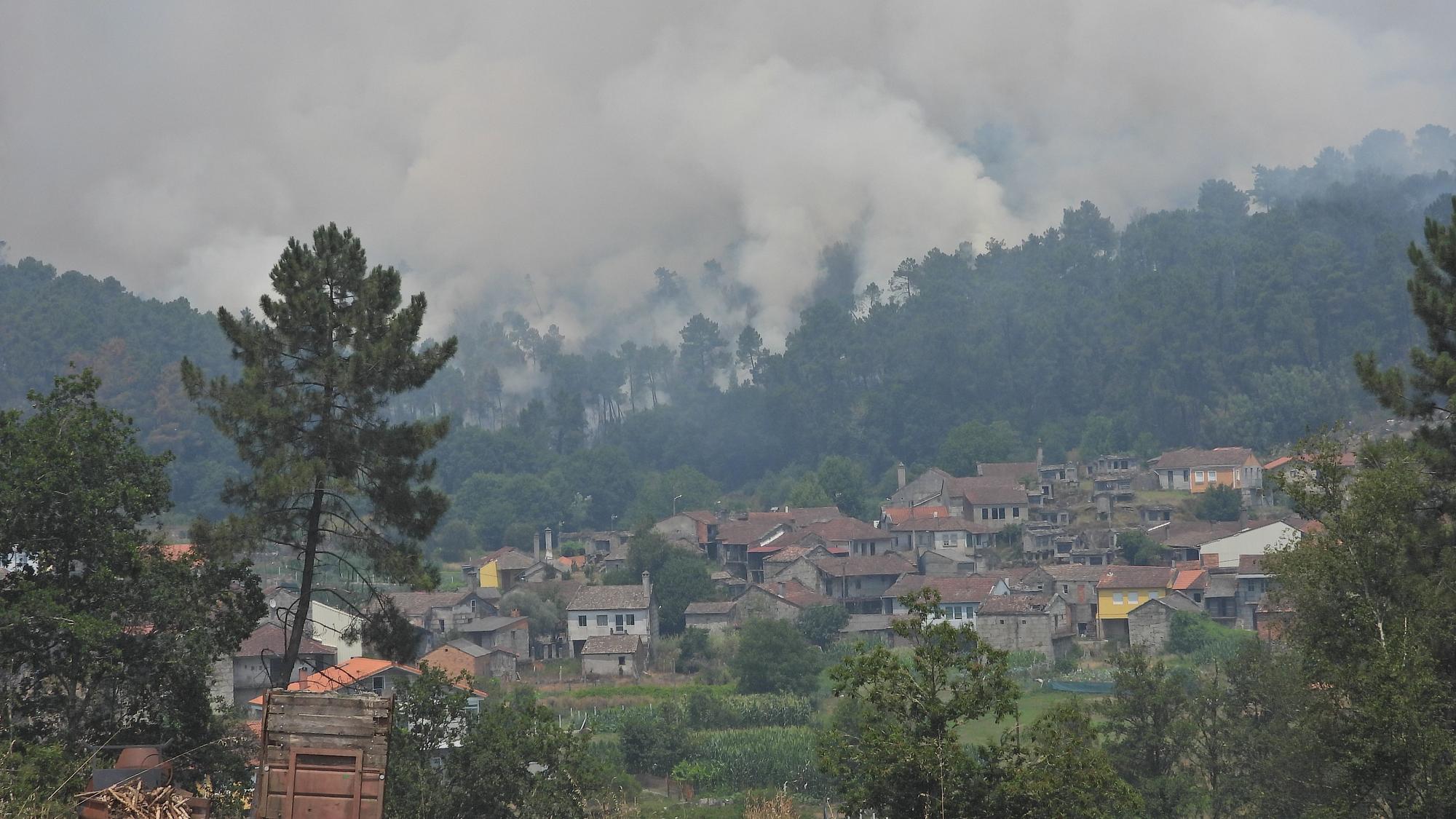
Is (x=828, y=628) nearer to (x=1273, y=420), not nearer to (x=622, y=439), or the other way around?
(x=1273, y=420)

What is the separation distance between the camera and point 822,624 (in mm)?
56094

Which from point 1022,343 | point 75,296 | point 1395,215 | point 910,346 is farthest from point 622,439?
point 1395,215

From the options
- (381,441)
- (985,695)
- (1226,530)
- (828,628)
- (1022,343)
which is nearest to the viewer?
(985,695)

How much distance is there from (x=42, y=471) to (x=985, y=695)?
11.5m

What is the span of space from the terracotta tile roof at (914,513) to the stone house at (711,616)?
48.5 ft

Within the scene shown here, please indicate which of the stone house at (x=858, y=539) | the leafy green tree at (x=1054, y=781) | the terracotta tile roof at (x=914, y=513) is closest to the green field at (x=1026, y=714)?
the leafy green tree at (x=1054, y=781)

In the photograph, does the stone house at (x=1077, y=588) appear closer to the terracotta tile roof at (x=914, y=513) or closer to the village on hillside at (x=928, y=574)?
the village on hillside at (x=928, y=574)

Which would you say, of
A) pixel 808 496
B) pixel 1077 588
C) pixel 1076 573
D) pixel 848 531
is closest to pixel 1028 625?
pixel 1077 588

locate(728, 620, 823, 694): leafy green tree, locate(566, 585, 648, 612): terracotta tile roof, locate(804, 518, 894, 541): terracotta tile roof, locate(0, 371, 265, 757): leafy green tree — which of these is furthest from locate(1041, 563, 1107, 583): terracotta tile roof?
locate(0, 371, 265, 757): leafy green tree

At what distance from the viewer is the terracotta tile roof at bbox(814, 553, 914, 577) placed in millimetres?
62509

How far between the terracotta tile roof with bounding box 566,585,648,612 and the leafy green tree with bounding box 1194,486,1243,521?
2961 cm

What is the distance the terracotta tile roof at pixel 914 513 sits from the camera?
69.9 m

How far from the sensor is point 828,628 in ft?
184

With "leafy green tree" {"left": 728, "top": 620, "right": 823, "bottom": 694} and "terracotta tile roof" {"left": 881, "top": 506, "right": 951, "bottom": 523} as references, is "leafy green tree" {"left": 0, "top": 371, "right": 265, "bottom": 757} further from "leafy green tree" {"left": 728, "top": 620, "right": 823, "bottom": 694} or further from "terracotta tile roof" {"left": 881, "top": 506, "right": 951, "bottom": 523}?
"terracotta tile roof" {"left": 881, "top": 506, "right": 951, "bottom": 523}
